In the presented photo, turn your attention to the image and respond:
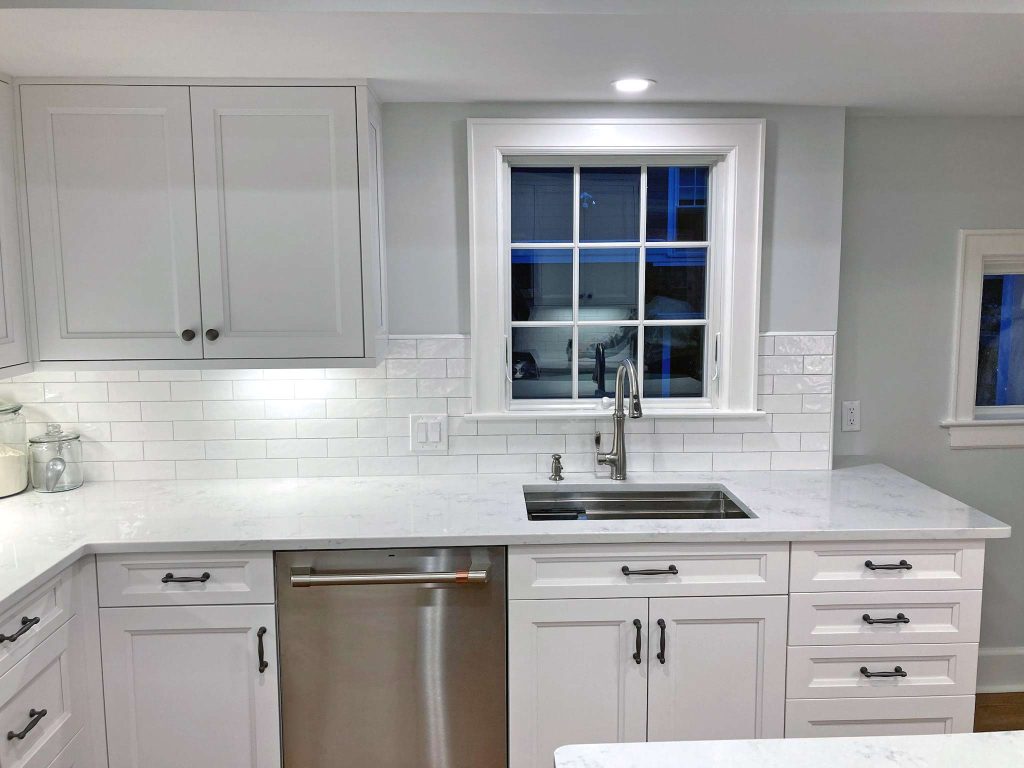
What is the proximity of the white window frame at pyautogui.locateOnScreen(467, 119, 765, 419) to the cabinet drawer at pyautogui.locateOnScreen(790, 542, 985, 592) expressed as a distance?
68 cm

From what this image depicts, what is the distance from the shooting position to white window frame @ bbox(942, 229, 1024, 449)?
2.90 meters

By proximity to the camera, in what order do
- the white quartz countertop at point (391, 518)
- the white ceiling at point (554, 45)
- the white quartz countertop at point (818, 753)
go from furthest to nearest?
the white quartz countertop at point (391, 518) < the white ceiling at point (554, 45) < the white quartz countertop at point (818, 753)

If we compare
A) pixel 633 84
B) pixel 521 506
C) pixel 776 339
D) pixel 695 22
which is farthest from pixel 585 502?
pixel 695 22

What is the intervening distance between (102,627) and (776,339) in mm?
2284

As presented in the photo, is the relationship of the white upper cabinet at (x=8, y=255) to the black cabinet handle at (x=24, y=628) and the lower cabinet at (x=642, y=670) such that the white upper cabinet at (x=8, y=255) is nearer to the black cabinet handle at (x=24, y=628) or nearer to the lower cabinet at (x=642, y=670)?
the black cabinet handle at (x=24, y=628)

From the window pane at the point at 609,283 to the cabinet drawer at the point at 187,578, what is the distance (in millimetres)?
1373

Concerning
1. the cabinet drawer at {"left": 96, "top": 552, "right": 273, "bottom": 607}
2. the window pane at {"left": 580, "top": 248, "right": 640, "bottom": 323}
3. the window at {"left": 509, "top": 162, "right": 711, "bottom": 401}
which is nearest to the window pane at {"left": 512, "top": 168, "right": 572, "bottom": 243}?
the window at {"left": 509, "top": 162, "right": 711, "bottom": 401}

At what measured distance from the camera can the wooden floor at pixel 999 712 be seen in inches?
112

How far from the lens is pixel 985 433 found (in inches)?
118

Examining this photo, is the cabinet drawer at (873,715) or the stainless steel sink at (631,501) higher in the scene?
→ the stainless steel sink at (631,501)

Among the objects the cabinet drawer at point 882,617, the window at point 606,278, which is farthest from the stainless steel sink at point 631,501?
the cabinet drawer at point 882,617

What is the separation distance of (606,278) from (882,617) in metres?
1.37

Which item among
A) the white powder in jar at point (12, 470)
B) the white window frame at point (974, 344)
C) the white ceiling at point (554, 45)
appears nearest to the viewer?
the white ceiling at point (554, 45)

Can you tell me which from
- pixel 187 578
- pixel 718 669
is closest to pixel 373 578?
pixel 187 578
